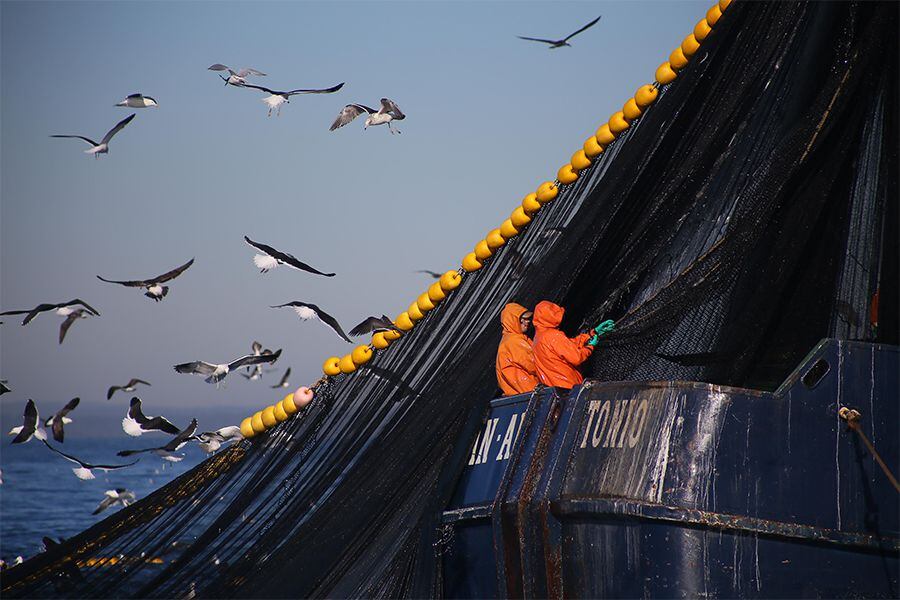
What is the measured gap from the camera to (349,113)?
11234 millimetres

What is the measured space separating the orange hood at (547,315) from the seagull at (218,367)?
4143 mm

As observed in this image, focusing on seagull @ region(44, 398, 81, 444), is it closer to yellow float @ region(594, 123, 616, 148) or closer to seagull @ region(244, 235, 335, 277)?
seagull @ region(244, 235, 335, 277)

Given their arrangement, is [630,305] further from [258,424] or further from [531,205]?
[258,424]

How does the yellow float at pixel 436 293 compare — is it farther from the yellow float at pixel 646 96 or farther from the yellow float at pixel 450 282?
the yellow float at pixel 646 96

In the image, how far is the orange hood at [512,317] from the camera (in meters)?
7.57

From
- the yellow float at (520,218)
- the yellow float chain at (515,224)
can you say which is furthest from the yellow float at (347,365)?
the yellow float at (520,218)

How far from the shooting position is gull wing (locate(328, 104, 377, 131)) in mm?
11109

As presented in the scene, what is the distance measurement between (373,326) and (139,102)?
13.6 feet

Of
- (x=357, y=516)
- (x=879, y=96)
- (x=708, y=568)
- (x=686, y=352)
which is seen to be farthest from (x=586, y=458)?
(x=879, y=96)

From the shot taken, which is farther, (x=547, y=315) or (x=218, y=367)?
(x=218, y=367)

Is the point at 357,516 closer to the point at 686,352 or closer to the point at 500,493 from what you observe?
the point at 500,493

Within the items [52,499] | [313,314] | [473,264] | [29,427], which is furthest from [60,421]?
[52,499]

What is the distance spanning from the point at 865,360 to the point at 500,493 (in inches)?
79.5

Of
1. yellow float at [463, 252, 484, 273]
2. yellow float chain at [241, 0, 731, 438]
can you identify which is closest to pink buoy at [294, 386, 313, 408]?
yellow float chain at [241, 0, 731, 438]
